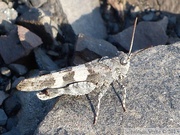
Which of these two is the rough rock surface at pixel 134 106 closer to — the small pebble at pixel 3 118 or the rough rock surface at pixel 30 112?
the rough rock surface at pixel 30 112

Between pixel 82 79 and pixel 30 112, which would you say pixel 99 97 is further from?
pixel 30 112

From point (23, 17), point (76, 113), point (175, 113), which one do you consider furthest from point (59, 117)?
point (23, 17)

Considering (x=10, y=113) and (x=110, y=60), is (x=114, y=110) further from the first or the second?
(x=10, y=113)

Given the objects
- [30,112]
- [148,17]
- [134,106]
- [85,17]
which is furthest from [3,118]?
[148,17]

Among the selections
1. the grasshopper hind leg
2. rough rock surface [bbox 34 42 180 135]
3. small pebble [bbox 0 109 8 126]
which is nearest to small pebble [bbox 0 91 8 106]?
small pebble [bbox 0 109 8 126]

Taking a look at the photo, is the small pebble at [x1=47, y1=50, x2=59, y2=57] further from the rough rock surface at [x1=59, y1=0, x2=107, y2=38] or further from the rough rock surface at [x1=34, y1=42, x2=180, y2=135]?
the rough rock surface at [x1=34, y1=42, x2=180, y2=135]

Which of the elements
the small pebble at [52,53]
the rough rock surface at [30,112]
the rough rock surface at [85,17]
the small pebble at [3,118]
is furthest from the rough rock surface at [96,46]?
the small pebble at [3,118]
